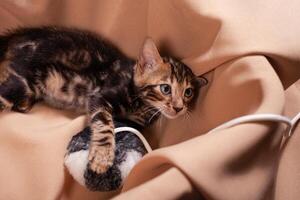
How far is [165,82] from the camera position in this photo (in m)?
1.29

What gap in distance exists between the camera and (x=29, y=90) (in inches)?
52.7

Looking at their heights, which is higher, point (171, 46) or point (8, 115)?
point (171, 46)

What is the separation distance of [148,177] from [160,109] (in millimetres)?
443

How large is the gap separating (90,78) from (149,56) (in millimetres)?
231

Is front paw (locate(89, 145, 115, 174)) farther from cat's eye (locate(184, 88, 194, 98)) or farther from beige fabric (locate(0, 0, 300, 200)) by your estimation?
cat's eye (locate(184, 88, 194, 98))

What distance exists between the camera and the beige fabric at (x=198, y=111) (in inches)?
31.0

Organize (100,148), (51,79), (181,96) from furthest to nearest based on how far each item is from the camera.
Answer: (51,79)
(181,96)
(100,148)

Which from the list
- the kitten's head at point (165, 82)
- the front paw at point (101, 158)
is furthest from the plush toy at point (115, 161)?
the kitten's head at point (165, 82)

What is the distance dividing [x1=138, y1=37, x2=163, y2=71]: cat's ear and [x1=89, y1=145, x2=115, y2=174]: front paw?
1.04 ft

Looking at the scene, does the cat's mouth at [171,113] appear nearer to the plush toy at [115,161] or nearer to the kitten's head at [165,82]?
the kitten's head at [165,82]

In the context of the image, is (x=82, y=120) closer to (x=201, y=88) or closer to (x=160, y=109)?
(x=160, y=109)

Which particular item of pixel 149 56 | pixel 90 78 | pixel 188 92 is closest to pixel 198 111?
pixel 188 92

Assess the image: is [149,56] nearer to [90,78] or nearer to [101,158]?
[90,78]

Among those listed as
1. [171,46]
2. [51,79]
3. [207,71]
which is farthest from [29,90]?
[207,71]
